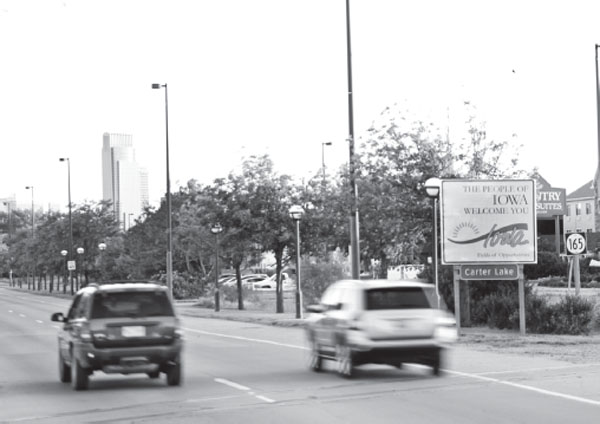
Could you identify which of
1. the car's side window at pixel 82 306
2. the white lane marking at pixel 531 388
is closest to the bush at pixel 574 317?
the white lane marking at pixel 531 388

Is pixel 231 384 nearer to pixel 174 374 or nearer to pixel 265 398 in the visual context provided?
pixel 174 374

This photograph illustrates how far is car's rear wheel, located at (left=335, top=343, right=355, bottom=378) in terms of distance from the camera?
1702cm

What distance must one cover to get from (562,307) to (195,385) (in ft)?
45.5

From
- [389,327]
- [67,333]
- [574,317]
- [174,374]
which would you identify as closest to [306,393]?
[389,327]

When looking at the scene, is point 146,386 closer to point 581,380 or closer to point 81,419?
point 81,419

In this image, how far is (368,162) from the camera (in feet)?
101

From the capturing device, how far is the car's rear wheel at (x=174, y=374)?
54.0 ft

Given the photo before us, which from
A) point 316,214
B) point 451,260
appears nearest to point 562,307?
point 451,260

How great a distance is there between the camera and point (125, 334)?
1614 cm

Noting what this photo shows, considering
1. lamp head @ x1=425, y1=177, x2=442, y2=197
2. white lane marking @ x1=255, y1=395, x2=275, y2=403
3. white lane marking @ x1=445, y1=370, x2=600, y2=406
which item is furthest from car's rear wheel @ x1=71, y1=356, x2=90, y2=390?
lamp head @ x1=425, y1=177, x2=442, y2=197

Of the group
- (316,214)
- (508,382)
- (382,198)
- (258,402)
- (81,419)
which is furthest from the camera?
(316,214)

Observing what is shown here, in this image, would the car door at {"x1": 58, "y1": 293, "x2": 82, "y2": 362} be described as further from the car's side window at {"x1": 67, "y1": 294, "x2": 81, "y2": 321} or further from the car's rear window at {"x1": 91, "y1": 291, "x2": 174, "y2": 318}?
the car's rear window at {"x1": 91, "y1": 291, "x2": 174, "y2": 318}

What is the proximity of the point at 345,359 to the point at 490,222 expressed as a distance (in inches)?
450

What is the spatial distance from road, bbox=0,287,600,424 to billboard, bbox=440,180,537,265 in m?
5.28
